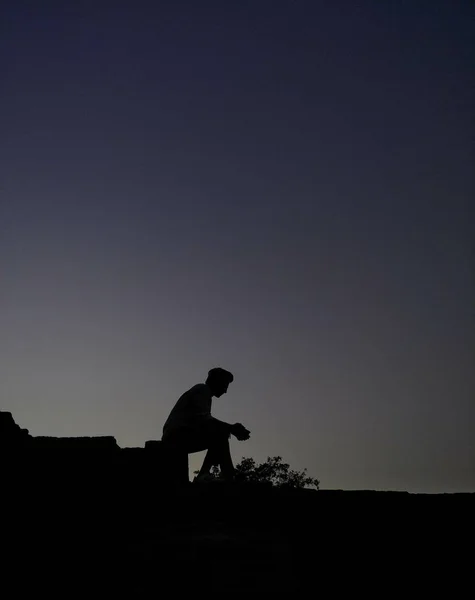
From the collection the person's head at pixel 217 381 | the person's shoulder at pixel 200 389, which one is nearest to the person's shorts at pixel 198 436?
the person's shoulder at pixel 200 389

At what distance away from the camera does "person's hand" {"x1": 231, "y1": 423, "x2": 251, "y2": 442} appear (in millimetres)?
6238

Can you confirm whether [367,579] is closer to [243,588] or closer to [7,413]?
[243,588]

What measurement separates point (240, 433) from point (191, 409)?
23.0 inches

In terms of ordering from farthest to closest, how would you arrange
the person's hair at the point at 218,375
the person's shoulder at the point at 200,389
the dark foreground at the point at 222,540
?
the person's hair at the point at 218,375 → the person's shoulder at the point at 200,389 → the dark foreground at the point at 222,540

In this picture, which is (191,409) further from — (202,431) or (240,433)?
(240,433)

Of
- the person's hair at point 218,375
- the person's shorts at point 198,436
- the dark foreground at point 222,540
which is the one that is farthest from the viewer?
the person's hair at point 218,375

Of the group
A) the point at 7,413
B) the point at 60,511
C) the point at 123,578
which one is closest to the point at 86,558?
the point at 123,578

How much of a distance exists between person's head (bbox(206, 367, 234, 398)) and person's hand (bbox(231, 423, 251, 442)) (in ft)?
2.12

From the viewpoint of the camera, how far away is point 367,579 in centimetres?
325

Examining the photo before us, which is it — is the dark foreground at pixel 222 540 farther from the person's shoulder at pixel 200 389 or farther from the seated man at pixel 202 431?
the person's shoulder at pixel 200 389

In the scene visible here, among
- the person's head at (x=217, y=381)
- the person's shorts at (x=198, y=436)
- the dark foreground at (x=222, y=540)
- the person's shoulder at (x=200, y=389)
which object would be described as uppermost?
the person's head at (x=217, y=381)

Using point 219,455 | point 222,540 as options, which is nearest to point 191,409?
point 219,455

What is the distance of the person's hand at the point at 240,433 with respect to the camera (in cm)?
624

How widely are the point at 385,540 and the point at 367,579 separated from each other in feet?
1.91
